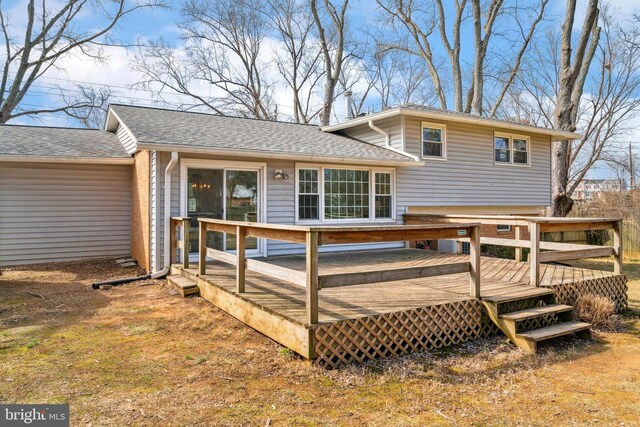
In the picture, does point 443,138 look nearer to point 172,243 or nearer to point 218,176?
point 218,176

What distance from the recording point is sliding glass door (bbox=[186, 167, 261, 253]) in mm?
7859

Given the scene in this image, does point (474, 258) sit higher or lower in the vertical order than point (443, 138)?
lower

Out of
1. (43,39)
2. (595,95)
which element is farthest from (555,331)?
(595,95)

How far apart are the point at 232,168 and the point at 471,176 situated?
23.7ft

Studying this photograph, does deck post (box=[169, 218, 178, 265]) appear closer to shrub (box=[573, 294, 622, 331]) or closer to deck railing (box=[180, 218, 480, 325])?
deck railing (box=[180, 218, 480, 325])

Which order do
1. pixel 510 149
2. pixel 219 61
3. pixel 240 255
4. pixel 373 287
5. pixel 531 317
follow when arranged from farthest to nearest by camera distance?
pixel 219 61
pixel 510 149
pixel 373 287
pixel 240 255
pixel 531 317

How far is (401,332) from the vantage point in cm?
436

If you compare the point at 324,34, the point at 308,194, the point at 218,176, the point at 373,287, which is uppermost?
the point at 324,34

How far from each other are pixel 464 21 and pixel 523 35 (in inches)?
126

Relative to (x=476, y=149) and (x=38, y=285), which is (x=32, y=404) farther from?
(x=476, y=149)

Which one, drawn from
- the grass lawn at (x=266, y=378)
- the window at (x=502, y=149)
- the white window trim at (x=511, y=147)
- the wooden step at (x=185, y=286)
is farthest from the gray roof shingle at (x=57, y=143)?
the window at (x=502, y=149)

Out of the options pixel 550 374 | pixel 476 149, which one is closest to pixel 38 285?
pixel 550 374

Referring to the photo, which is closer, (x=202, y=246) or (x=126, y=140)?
(x=202, y=246)

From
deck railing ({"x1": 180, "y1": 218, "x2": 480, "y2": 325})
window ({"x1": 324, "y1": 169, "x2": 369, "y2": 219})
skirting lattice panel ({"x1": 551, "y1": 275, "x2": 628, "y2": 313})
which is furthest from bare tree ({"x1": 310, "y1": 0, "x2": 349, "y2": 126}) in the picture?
deck railing ({"x1": 180, "y1": 218, "x2": 480, "y2": 325})
